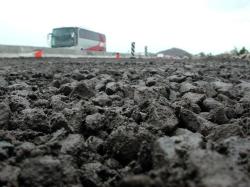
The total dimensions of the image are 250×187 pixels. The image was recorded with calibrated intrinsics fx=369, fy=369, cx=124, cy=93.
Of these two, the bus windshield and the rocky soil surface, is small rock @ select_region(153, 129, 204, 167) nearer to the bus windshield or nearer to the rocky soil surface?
the rocky soil surface

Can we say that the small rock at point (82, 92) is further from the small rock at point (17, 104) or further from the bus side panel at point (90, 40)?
the bus side panel at point (90, 40)

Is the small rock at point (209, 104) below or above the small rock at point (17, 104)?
below

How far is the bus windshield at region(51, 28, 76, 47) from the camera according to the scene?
28188 mm

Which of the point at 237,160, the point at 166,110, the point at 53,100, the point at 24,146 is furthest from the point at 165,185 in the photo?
the point at 53,100

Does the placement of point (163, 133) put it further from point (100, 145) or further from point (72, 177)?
point (72, 177)

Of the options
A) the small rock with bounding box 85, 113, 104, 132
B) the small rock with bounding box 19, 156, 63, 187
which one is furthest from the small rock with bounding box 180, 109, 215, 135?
the small rock with bounding box 19, 156, 63, 187

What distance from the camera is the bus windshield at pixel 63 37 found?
2819cm

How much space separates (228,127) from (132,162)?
26.9 inches

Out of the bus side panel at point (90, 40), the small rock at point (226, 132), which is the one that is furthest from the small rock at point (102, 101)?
the bus side panel at point (90, 40)

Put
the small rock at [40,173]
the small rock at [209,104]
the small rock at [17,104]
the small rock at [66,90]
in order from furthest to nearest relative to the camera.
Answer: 1. the small rock at [66,90]
2. the small rock at [209,104]
3. the small rock at [17,104]
4. the small rock at [40,173]

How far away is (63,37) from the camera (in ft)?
93.2

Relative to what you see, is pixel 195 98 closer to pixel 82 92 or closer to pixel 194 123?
pixel 194 123

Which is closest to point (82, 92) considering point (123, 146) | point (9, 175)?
point (123, 146)

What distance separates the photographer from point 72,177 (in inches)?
65.4
